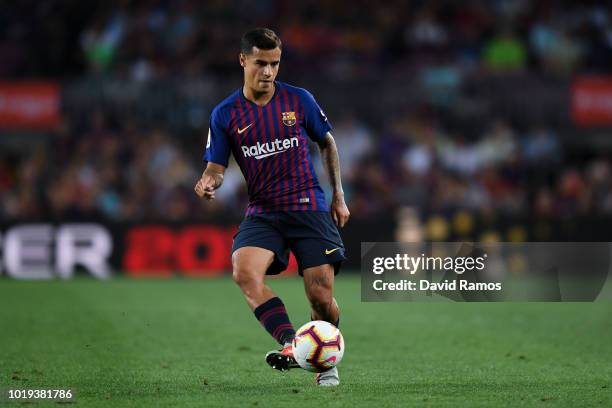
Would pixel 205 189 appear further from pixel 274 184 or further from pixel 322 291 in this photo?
pixel 322 291

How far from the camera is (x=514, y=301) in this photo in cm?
1506

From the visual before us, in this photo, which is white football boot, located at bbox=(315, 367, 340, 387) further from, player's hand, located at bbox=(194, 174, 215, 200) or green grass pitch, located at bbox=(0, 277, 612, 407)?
player's hand, located at bbox=(194, 174, 215, 200)

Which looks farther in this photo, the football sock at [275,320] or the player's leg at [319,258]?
the player's leg at [319,258]

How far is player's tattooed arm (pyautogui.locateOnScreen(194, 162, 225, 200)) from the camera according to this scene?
23.1 feet

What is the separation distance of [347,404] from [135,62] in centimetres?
1538

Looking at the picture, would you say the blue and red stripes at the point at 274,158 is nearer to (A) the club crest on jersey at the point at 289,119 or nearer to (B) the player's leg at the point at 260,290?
(A) the club crest on jersey at the point at 289,119

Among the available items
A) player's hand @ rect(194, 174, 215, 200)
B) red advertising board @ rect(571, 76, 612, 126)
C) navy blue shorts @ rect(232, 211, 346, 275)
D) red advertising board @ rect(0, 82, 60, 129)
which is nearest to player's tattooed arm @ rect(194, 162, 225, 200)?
player's hand @ rect(194, 174, 215, 200)

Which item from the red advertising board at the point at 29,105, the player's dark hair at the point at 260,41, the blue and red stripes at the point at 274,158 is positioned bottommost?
the blue and red stripes at the point at 274,158

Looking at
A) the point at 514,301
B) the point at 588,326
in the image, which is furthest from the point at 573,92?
the point at 588,326

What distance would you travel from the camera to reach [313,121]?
7.49m

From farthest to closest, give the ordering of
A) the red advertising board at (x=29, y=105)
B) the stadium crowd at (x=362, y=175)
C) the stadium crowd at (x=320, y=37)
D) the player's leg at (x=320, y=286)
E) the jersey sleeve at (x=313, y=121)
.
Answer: the stadium crowd at (x=320, y=37) → the red advertising board at (x=29, y=105) → the stadium crowd at (x=362, y=175) → the jersey sleeve at (x=313, y=121) → the player's leg at (x=320, y=286)

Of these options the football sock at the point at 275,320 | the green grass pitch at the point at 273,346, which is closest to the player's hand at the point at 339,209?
the football sock at the point at 275,320

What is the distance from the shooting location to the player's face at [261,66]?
7.20 meters

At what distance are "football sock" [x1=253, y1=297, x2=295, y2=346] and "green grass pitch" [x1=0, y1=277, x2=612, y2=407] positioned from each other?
35 cm
